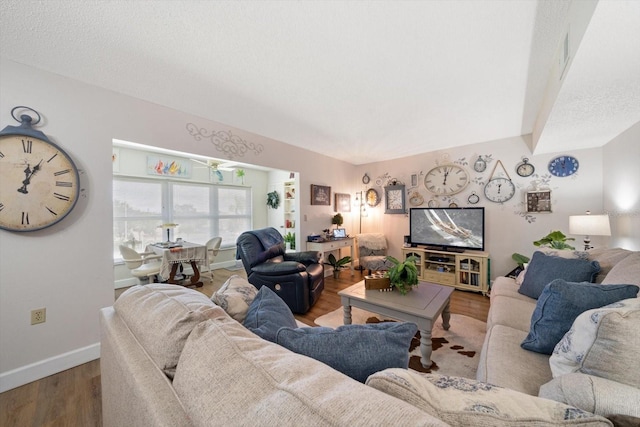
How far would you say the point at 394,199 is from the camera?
4.45m

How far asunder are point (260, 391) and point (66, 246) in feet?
7.82

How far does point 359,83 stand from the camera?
1982mm

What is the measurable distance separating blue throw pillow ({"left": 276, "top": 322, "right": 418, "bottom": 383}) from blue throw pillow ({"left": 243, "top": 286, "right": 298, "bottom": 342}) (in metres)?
0.09

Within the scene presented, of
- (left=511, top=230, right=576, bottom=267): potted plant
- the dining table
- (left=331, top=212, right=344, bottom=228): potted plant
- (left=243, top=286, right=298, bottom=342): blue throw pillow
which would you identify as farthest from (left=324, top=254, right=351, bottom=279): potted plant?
(left=243, top=286, right=298, bottom=342): blue throw pillow

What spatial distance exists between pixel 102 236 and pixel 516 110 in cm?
424

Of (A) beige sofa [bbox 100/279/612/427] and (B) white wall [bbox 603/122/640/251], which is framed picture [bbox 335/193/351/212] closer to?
(B) white wall [bbox 603/122/640/251]

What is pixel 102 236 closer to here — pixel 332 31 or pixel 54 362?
pixel 54 362

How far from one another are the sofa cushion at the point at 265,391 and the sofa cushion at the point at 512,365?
957 millimetres

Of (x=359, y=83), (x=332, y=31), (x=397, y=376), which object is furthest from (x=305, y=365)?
(x=359, y=83)

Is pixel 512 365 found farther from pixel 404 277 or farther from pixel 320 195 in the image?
pixel 320 195

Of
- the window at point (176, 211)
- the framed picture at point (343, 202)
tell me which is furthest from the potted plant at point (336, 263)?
the window at point (176, 211)

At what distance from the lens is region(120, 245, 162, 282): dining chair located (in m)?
3.28

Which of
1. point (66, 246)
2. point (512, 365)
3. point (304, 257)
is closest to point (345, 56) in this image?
point (512, 365)

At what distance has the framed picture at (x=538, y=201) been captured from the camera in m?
3.16
